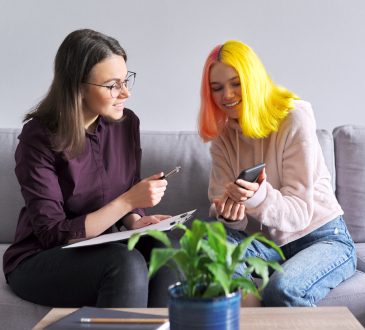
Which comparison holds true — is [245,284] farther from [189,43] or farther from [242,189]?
[189,43]

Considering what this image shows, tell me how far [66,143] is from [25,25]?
3.08ft

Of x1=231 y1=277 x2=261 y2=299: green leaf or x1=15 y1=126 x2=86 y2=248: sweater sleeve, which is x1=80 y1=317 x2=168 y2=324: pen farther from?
x1=15 y1=126 x2=86 y2=248: sweater sleeve

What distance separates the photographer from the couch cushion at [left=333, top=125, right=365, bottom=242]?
83.9 inches

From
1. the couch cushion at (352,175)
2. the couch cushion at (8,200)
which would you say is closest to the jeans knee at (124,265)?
the couch cushion at (8,200)

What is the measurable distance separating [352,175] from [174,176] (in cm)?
62

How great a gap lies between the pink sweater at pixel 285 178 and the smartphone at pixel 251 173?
71 mm

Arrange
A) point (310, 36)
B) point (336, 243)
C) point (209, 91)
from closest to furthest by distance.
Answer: point (336, 243)
point (209, 91)
point (310, 36)

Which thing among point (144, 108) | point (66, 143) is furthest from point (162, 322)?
point (144, 108)

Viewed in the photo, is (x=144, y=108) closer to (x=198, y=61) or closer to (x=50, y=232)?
(x=198, y=61)

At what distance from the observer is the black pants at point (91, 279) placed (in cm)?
155

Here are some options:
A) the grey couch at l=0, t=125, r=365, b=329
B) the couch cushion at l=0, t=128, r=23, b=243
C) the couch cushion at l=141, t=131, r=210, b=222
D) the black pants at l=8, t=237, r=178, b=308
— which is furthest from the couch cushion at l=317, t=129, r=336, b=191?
the couch cushion at l=0, t=128, r=23, b=243

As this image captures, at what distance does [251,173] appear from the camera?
163 cm

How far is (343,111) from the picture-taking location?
248cm

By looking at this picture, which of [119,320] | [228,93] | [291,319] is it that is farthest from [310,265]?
[119,320]
